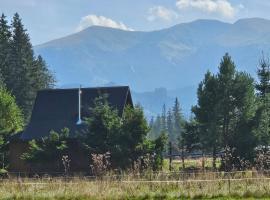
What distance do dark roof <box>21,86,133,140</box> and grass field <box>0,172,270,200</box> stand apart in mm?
19443

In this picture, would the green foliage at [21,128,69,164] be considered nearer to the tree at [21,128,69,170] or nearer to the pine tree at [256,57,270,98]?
the tree at [21,128,69,170]

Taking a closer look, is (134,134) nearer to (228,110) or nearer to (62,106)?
(228,110)

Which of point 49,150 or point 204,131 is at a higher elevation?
point 204,131

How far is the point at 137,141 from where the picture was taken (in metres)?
31.0

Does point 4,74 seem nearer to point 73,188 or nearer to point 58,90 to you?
point 58,90

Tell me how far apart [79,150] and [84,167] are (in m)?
1.21

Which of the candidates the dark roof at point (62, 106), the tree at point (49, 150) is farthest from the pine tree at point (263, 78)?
the tree at point (49, 150)

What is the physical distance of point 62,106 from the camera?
42031mm

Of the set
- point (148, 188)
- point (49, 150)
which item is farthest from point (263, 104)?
point (148, 188)

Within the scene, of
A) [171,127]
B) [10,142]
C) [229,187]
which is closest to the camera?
[229,187]

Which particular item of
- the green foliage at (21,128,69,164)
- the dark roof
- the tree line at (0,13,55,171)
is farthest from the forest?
the tree line at (0,13,55,171)

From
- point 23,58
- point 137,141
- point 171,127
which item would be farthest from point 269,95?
point 171,127

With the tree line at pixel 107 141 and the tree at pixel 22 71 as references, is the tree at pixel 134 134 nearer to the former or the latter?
the tree line at pixel 107 141

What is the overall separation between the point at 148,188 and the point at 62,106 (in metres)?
25.1
